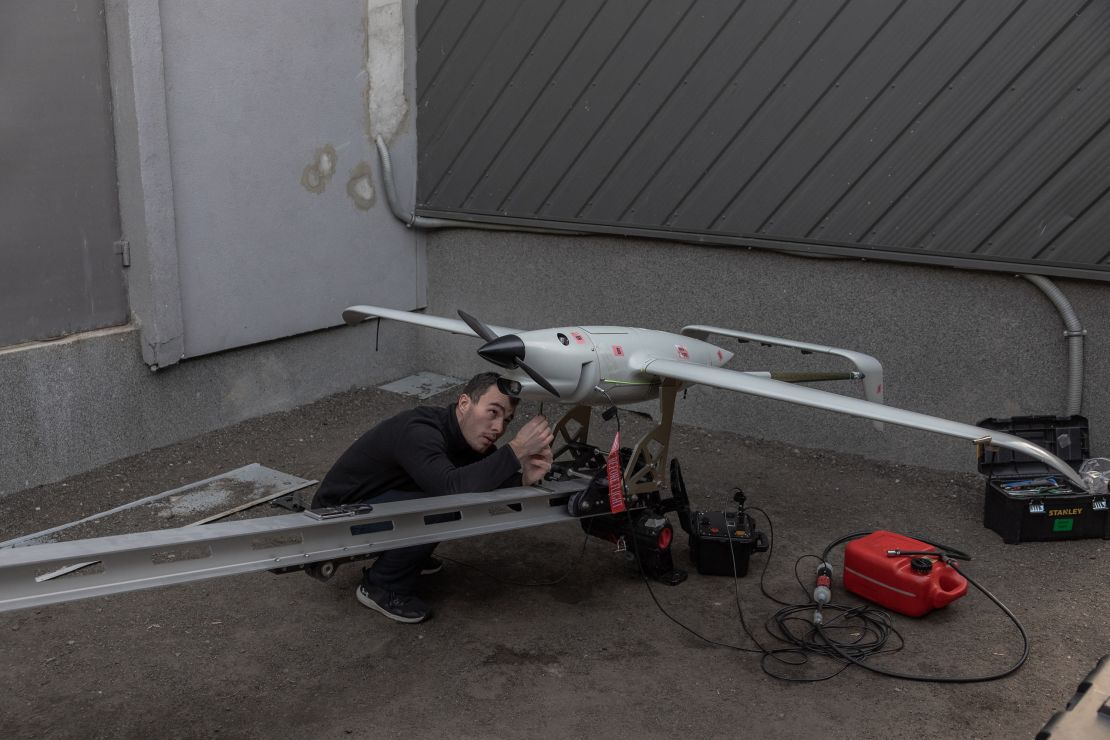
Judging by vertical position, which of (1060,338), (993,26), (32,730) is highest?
(993,26)

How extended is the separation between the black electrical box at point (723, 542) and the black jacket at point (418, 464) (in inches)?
46.7

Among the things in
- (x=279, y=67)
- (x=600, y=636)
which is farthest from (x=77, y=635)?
(x=279, y=67)

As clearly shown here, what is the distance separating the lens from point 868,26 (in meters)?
6.96

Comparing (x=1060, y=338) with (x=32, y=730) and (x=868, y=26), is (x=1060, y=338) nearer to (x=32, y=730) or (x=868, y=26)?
(x=868, y=26)

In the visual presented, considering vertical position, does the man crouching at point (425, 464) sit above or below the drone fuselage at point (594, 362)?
below

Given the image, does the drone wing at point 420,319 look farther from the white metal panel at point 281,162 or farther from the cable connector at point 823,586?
the cable connector at point 823,586

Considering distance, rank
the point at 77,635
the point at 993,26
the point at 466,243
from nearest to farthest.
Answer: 1. the point at 77,635
2. the point at 993,26
3. the point at 466,243

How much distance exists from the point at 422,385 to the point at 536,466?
464 cm

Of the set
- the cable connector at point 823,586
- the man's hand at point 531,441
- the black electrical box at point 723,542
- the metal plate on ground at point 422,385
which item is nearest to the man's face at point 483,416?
the man's hand at point 531,441

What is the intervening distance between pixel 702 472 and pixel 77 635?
169 inches

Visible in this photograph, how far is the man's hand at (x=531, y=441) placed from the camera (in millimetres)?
4891

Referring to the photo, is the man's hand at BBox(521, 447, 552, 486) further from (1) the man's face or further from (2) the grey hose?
(2) the grey hose

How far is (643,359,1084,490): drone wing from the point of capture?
4.03 metres

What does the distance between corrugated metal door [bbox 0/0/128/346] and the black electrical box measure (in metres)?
4.65
